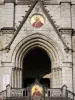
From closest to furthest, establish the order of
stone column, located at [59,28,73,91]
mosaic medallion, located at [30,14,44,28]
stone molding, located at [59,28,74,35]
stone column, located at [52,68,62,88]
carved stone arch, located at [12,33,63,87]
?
stone column, located at [59,28,73,91], stone column, located at [52,68,62,88], carved stone arch, located at [12,33,63,87], stone molding, located at [59,28,74,35], mosaic medallion, located at [30,14,44,28]

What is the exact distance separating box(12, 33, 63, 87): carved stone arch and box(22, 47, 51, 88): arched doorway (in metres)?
1.40

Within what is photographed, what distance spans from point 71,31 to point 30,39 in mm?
2186

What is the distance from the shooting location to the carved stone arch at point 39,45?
855 inches

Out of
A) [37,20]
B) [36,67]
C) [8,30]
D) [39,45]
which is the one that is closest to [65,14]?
[37,20]

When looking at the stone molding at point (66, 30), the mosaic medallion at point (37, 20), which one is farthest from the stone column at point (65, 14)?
the mosaic medallion at point (37, 20)

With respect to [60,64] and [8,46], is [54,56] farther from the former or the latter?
[8,46]

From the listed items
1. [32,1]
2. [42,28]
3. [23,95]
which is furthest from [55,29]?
[23,95]

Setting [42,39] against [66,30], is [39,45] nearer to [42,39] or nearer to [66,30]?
[42,39]

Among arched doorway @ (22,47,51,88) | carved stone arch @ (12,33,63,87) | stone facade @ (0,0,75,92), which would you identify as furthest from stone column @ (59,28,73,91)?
arched doorway @ (22,47,51,88)

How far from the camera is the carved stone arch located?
71.3 ft

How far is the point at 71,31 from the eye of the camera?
21984 millimetres

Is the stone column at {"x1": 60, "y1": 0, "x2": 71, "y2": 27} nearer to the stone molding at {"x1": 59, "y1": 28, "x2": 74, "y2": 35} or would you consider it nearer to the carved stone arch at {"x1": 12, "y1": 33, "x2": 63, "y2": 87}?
the stone molding at {"x1": 59, "y1": 28, "x2": 74, "y2": 35}

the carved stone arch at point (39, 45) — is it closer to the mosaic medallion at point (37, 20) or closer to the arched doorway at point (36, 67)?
the mosaic medallion at point (37, 20)

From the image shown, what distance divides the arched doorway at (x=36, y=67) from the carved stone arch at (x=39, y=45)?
4.60 ft
